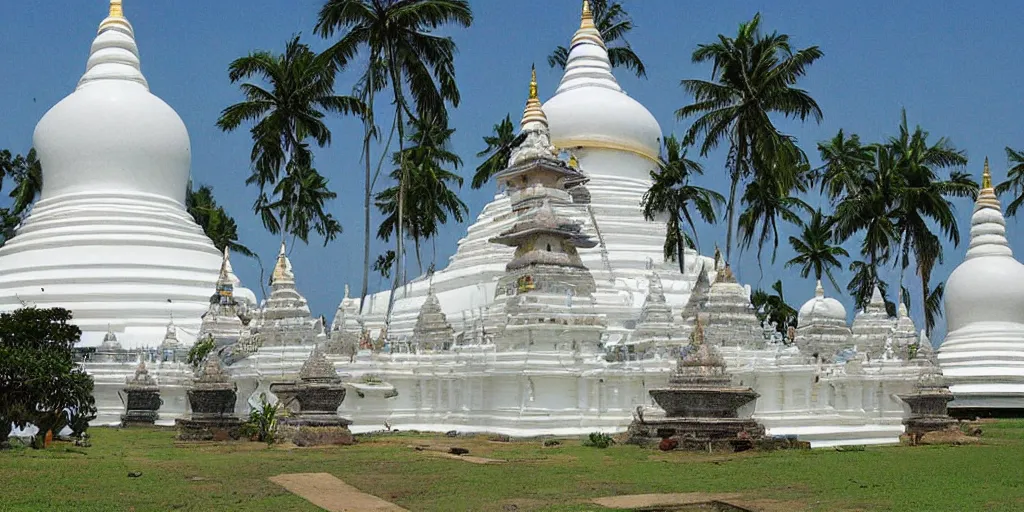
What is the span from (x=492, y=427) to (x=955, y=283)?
23.3 meters

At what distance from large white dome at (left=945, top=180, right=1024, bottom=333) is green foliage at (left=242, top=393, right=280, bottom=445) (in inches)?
1065

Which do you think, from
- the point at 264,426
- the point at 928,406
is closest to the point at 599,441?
the point at 264,426

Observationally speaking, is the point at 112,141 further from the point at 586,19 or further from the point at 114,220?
the point at 586,19

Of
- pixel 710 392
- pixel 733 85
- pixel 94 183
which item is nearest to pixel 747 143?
pixel 733 85

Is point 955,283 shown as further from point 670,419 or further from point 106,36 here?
point 106,36

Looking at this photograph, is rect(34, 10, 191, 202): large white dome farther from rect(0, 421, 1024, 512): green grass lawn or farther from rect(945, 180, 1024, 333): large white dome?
rect(945, 180, 1024, 333): large white dome

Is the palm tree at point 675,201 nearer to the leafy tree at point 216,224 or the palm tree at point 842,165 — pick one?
the palm tree at point 842,165

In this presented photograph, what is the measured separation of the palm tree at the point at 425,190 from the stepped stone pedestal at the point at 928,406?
23.6 meters

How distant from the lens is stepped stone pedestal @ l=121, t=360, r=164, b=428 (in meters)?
28.8

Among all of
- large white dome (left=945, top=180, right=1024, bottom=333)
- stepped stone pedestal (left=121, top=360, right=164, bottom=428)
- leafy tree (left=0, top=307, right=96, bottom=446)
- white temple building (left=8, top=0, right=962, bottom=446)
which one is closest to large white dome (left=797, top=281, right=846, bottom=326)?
white temple building (left=8, top=0, right=962, bottom=446)

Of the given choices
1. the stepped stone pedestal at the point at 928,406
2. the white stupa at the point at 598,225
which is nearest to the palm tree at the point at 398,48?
the white stupa at the point at 598,225

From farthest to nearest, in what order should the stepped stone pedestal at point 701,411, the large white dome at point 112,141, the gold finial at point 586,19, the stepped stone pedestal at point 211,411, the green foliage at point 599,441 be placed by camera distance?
the gold finial at point 586,19
the large white dome at point 112,141
the stepped stone pedestal at point 211,411
the green foliage at point 599,441
the stepped stone pedestal at point 701,411

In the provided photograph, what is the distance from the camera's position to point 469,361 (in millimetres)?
25375

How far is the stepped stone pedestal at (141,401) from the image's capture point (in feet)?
94.4
